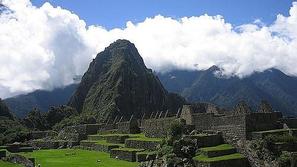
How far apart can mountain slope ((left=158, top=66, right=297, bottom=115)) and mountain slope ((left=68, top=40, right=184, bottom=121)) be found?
35.6 feet

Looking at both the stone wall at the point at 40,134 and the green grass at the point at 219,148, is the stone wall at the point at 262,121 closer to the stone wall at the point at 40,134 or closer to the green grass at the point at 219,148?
the green grass at the point at 219,148

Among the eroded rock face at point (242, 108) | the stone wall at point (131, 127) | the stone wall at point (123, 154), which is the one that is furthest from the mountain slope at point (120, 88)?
the eroded rock face at point (242, 108)

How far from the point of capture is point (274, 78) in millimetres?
84500

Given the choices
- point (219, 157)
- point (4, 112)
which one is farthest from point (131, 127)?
point (4, 112)

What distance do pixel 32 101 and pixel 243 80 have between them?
73.0 meters

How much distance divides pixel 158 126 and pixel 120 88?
91.0m

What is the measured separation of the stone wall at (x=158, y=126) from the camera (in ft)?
131

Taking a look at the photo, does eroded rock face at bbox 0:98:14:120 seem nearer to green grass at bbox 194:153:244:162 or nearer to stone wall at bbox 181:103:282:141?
stone wall at bbox 181:103:282:141

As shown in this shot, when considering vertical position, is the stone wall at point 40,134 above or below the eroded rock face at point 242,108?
above

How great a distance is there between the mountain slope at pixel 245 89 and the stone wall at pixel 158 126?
20163mm

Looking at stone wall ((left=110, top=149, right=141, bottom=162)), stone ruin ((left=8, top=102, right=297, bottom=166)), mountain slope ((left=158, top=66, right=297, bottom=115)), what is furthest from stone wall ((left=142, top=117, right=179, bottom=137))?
mountain slope ((left=158, top=66, right=297, bottom=115))

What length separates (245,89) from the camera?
85.3 meters

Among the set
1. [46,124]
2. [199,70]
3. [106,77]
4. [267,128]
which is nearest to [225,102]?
[199,70]

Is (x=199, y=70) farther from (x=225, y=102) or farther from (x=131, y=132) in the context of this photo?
(x=131, y=132)
